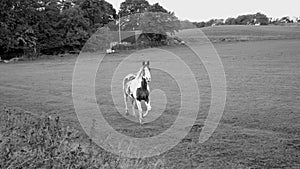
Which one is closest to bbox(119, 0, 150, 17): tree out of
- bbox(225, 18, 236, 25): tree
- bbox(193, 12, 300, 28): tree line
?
bbox(193, 12, 300, 28): tree line

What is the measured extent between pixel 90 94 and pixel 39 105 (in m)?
4.34

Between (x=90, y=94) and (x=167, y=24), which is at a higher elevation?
(x=167, y=24)

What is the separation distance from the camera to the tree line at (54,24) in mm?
65188

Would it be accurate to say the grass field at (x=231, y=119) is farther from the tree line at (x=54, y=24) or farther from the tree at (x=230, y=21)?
the tree at (x=230, y=21)

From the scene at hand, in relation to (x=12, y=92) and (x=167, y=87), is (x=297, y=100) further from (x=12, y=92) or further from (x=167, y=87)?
(x=12, y=92)

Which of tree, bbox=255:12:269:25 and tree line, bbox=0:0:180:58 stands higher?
tree, bbox=255:12:269:25

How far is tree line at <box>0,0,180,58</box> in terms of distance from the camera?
65188 millimetres

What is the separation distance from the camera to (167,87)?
2230cm

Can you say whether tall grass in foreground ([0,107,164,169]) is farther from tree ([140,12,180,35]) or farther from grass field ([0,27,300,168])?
tree ([140,12,180,35])

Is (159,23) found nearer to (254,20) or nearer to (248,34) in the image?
(248,34)

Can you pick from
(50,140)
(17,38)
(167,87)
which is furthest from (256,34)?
(50,140)

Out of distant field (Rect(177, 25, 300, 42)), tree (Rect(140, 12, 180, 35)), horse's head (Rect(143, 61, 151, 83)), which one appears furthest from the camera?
distant field (Rect(177, 25, 300, 42))

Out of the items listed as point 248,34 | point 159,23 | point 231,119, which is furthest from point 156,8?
point 231,119

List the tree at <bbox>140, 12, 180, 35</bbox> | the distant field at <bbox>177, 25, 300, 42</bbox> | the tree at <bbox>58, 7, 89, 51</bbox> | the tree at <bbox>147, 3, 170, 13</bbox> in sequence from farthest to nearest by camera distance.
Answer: the tree at <bbox>147, 3, 170, 13</bbox>, the distant field at <bbox>177, 25, 300, 42</bbox>, the tree at <bbox>140, 12, 180, 35</bbox>, the tree at <bbox>58, 7, 89, 51</bbox>
